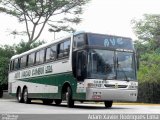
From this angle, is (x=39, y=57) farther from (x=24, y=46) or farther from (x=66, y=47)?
(x=24, y=46)

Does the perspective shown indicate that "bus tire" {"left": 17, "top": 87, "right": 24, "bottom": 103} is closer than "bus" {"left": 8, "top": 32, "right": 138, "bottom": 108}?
No

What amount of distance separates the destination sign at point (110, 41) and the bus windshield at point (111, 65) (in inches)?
12.0

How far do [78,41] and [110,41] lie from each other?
141 centimetres

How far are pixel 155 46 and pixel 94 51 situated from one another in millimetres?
54456

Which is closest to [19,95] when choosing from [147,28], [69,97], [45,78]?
[45,78]

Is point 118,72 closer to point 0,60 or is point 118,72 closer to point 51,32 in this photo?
point 0,60

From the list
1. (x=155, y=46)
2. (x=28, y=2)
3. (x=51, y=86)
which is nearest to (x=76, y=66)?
(x=51, y=86)

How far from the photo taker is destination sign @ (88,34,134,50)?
19.8 m

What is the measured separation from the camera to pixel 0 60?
4369 cm

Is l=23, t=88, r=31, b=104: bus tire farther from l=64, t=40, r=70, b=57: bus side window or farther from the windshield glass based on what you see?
the windshield glass

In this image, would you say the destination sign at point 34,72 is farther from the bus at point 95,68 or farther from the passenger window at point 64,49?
the passenger window at point 64,49

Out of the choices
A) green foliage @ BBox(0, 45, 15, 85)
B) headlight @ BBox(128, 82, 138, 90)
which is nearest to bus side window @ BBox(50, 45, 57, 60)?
headlight @ BBox(128, 82, 138, 90)

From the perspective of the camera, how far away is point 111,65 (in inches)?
775

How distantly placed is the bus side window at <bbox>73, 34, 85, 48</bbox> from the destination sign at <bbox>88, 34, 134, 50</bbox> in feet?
1.26
